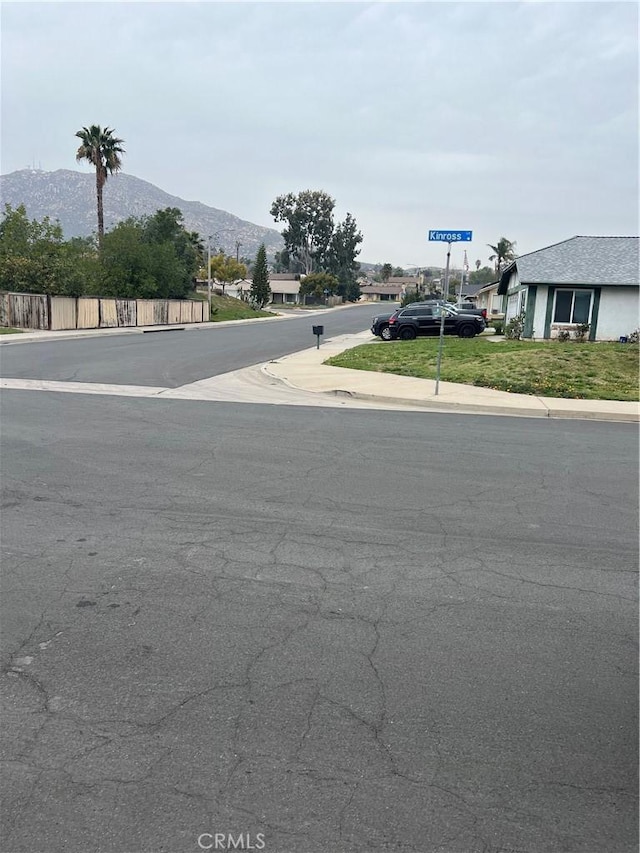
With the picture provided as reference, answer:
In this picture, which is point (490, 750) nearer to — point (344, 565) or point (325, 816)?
point (325, 816)

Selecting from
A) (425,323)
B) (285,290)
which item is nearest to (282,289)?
(285,290)

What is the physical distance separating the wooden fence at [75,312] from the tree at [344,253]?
73.0 metres

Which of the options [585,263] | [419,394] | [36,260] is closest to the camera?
[419,394]

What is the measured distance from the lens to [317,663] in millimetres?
3594

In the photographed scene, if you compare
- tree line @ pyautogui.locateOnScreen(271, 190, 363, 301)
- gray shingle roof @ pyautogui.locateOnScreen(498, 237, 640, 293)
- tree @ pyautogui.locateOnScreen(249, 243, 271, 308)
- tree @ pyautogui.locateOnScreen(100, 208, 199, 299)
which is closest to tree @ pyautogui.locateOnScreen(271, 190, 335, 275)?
tree line @ pyautogui.locateOnScreen(271, 190, 363, 301)

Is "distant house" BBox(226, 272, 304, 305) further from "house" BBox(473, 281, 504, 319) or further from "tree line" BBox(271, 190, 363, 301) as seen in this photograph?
"house" BBox(473, 281, 504, 319)

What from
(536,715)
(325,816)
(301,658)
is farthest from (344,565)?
(325,816)

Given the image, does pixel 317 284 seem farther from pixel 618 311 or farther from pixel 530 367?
pixel 530 367

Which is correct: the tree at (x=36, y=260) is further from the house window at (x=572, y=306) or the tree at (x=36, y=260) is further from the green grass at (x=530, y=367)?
the house window at (x=572, y=306)

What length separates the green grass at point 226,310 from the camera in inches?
2458

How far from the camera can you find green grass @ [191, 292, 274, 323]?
62438 mm

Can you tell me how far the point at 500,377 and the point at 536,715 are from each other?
1401 centimetres

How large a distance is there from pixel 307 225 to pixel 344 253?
825 cm

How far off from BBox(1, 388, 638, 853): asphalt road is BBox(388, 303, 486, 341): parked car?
24548mm
